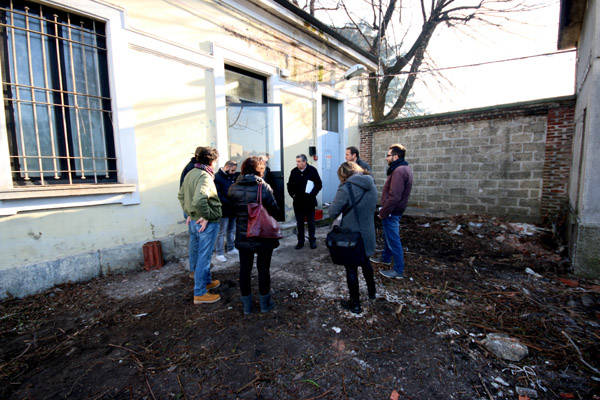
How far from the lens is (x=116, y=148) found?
4301 millimetres

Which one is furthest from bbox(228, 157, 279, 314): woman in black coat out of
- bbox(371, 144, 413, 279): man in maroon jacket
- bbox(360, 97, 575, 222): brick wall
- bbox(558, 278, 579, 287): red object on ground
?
bbox(360, 97, 575, 222): brick wall

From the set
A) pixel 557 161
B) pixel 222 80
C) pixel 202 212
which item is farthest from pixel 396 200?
pixel 557 161

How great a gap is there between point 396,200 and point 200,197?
8.59 feet

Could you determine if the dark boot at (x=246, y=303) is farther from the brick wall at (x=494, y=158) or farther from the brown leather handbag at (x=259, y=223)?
the brick wall at (x=494, y=158)

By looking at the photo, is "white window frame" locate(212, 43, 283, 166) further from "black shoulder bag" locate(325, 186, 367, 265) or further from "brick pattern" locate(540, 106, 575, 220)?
"brick pattern" locate(540, 106, 575, 220)

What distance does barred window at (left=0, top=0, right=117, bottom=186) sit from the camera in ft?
11.6

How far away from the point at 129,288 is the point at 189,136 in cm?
276

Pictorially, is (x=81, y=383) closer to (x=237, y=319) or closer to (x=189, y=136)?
(x=237, y=319)

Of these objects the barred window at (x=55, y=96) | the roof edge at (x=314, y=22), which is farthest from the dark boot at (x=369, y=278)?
the roof edge at (x=314, y=22)

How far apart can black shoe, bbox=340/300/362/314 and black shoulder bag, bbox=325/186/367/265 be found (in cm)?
52

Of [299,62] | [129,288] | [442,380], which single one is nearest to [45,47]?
[129,288]

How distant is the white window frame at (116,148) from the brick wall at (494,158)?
707cm

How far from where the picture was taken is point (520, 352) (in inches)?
93.7

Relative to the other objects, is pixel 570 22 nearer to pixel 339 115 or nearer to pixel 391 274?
pixel 339 115
